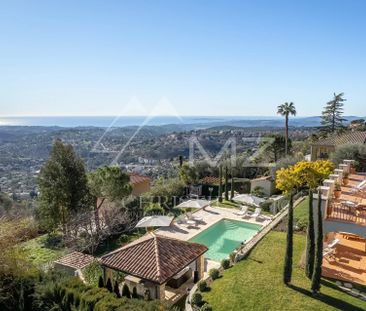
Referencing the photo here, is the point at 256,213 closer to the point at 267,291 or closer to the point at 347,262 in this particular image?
the point at 347,262

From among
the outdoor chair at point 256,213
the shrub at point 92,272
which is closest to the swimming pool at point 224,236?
the outdoor chair at point 256,213

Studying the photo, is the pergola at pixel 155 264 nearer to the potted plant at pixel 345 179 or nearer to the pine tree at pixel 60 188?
the pine tree at pixel 60 188

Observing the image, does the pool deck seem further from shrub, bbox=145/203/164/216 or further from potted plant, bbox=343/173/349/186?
potted plant, bbox=343/173/349/186

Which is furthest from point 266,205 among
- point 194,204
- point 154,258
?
point 154,258

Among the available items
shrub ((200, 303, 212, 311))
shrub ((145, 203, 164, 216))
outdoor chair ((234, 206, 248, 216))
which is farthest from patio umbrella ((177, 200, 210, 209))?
shrub ((200, 303, 212, 311))

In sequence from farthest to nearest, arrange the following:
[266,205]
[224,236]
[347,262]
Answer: [266,205]
[224,236]
[347,262]

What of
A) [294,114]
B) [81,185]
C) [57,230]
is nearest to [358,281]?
[81,185]

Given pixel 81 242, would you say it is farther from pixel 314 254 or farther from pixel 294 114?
pixel 294 114
